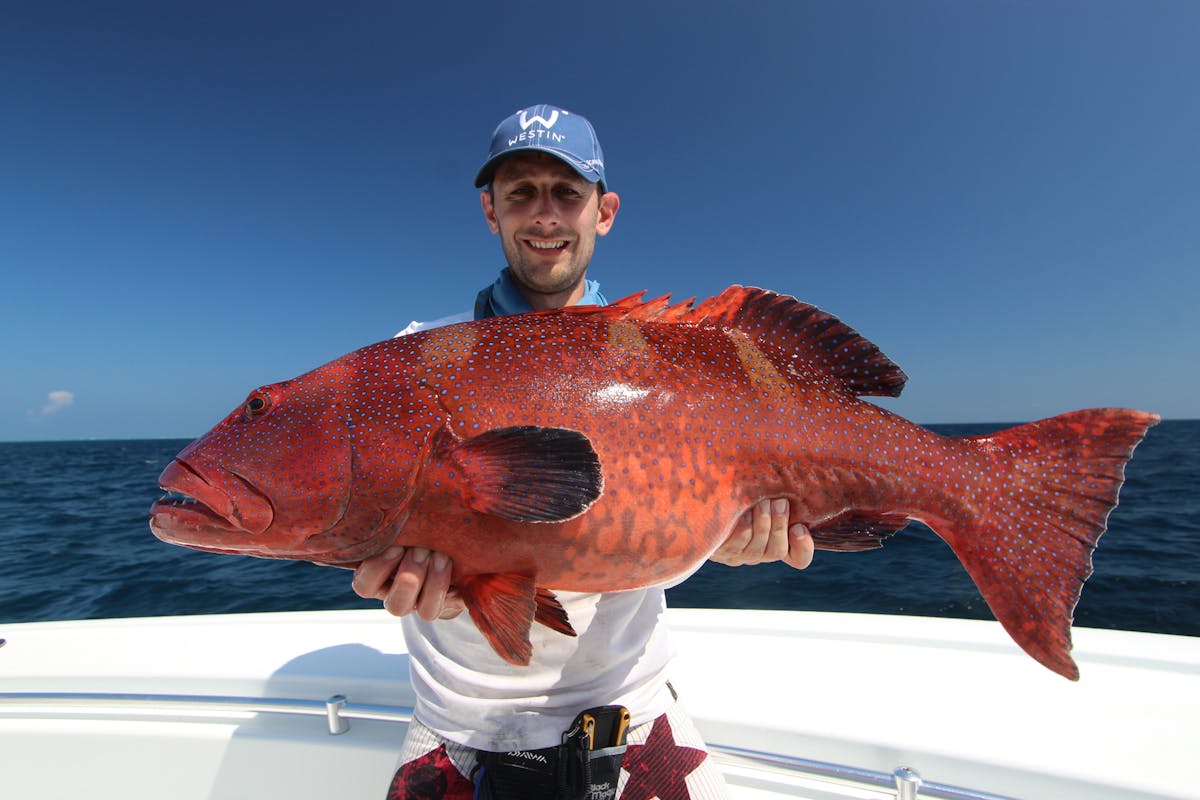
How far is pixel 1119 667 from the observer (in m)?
3.34

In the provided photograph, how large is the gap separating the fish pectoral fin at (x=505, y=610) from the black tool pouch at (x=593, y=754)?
0.57 metres

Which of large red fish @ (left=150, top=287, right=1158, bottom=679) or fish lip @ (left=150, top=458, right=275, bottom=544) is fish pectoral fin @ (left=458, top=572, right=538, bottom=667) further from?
fish lip @ (left=150, top=458, right=275, bottom=544)

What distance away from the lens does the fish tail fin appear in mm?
2283

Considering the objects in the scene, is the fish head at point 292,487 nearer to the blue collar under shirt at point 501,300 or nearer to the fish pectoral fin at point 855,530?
the blue collar under shirt at point 501,300

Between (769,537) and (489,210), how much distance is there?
240 cm

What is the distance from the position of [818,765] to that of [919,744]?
48 centimetres

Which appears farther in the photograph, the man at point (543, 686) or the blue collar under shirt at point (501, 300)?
the blue collar under shirt at point (501, 300)

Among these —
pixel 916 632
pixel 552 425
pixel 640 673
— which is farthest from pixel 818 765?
pixel 552 425

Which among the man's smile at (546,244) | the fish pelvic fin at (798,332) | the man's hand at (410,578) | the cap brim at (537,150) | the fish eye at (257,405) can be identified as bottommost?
the man's hand at (410,578)

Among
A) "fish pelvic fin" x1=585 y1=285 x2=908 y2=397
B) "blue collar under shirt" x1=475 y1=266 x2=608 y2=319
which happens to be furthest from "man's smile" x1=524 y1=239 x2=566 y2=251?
"fish pelvic fin" x1=585 y1=285 x2=908 y2=397

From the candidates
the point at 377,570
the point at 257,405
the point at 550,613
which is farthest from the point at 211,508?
the point at 550,613

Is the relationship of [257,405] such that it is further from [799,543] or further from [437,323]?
[799,543]

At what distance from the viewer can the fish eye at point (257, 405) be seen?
2.09 m

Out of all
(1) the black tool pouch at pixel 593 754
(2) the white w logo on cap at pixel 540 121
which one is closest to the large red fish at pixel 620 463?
(1) the black tool pouch at pixel 593 754
